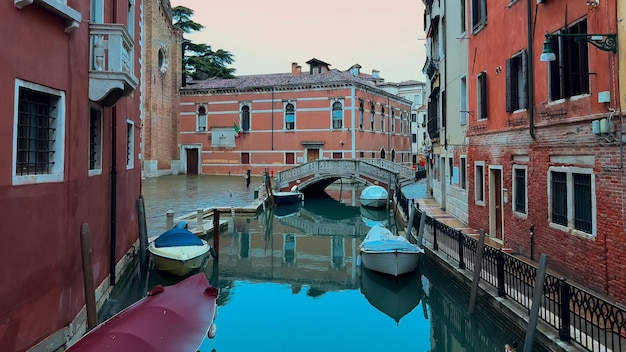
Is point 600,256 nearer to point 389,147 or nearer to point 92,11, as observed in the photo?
point 92,11

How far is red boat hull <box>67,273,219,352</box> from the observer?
4.67 metres

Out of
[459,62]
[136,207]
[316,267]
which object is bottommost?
[316,267]

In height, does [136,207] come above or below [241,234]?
above

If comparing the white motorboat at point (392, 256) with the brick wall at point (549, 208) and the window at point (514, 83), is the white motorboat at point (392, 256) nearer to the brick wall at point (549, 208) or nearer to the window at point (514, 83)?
the brick wall at point (549, 208)

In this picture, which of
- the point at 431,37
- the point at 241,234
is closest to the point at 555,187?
the point at 241,234

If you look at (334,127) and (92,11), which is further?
(334,127)

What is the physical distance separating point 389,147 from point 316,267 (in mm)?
30891

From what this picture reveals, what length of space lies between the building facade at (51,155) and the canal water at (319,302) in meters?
2.16

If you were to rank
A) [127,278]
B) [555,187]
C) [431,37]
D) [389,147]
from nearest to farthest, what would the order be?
[555,187] → [127,278] → [431,37] → [389,147]

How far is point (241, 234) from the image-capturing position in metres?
17.8

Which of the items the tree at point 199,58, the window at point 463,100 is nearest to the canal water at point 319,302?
the window at point 463,100

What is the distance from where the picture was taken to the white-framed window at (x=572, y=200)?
7.10m

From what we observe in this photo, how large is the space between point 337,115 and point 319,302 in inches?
1091

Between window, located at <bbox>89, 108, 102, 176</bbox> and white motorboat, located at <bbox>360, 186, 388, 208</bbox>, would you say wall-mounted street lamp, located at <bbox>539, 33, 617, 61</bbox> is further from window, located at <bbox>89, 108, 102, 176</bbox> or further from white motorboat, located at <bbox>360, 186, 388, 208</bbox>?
white motorboat, located at <bbox>360, 186, 388, 208</bbox>
